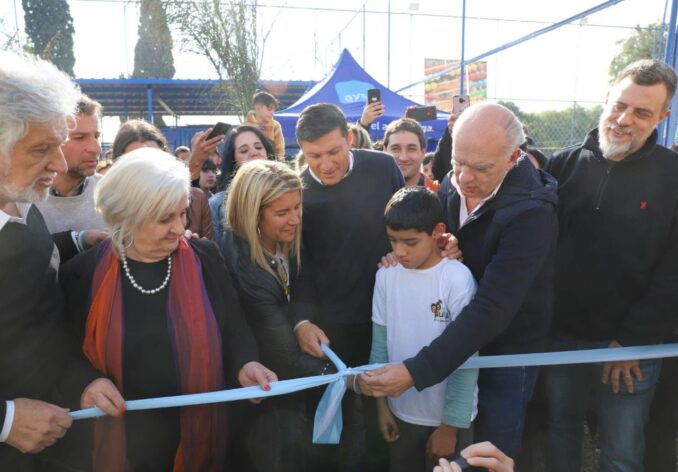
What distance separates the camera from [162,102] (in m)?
21.9

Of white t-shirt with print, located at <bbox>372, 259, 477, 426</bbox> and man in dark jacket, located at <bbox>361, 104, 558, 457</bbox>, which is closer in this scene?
man in dark jacket, located at <bbox>361, 104, 558, 457</bbox>

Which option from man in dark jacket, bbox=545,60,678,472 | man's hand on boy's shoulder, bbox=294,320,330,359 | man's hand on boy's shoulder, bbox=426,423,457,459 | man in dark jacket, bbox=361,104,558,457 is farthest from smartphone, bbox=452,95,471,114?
man's hand on boy's shoulder, bbox=426,423,457,459

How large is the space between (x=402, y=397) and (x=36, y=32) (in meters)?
32.9

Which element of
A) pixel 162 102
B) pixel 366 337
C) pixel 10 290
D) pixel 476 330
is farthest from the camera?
pixel 162 102

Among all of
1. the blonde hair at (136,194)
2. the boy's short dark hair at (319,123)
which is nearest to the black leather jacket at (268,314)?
the blonde hair at (136,194)

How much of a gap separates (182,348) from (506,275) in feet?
4.50

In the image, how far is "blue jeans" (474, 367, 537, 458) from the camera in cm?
227

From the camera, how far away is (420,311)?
7.32 feet

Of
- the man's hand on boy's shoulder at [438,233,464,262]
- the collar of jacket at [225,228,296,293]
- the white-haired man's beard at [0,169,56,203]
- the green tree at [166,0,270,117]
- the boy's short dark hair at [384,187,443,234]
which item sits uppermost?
the green tree at [166,0,270,117]

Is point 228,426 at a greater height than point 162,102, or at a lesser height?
lesser

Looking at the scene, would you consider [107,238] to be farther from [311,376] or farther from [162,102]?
[162,102]

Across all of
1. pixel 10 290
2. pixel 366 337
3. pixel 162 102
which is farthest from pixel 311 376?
pixel 162 102

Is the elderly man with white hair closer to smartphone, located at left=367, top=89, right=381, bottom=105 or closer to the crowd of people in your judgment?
the crowd of people

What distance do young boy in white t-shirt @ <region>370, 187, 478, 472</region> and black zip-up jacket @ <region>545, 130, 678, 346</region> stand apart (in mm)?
722
